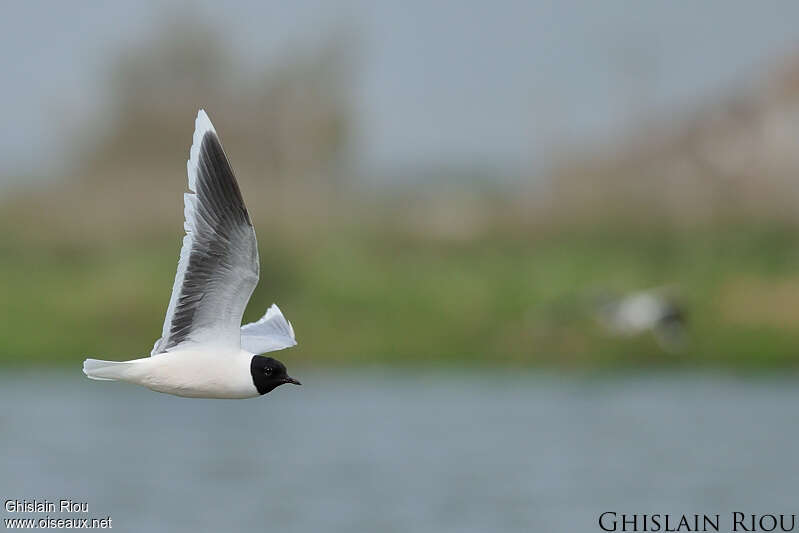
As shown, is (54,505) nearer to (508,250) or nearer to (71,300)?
(71,300)

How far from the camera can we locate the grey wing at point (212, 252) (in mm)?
7332

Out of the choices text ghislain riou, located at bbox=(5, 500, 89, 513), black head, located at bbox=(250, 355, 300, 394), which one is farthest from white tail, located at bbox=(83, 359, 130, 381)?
text ghislain riou, located at bbox=(5, 500, 89, 513)

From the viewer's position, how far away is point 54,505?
13.0 meters

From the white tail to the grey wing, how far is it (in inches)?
13.2

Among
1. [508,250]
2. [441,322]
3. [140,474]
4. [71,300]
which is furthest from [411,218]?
[140,474]

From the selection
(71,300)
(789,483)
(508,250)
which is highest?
(508,250)

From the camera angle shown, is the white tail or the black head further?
the black head

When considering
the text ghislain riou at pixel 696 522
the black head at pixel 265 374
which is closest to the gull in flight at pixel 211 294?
the black head at pixel 265 374

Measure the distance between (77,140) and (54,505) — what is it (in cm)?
1640

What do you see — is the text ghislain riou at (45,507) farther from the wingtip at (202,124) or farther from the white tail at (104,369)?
the wingtip at (202,124)

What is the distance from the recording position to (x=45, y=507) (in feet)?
42.3

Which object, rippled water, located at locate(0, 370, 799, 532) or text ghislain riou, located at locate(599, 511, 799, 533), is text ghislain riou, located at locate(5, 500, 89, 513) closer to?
rippled water, located at locate(0, 370, 799, 532)

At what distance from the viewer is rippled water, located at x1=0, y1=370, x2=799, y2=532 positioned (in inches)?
516

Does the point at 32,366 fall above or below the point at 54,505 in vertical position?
above
